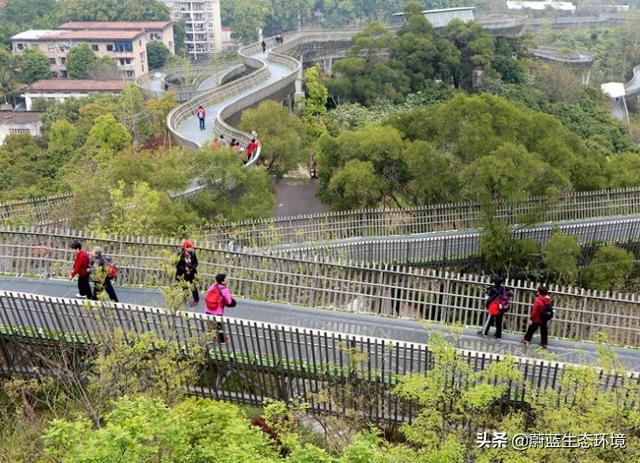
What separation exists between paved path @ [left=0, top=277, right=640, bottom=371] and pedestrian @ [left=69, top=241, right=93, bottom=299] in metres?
0.73

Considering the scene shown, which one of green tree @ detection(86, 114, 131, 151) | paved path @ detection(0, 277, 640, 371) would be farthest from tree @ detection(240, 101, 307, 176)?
green tree @ detection(86, 114, 131, 151)

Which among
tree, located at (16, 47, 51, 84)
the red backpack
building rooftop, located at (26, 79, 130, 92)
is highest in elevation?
tree, located at (16, 47, 51, 84)

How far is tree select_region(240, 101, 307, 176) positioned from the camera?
71.8 ft

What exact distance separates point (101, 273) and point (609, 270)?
41.8ft

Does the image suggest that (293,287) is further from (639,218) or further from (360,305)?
(639,218)

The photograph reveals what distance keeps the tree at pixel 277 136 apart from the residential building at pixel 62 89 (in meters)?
37.6

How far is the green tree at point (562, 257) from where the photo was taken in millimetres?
16297

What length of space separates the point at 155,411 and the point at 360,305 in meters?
5.41

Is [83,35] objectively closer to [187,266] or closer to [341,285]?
[187,266]

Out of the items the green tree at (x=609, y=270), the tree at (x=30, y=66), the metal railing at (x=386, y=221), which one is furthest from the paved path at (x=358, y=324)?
the tree at (x=30, y=66)

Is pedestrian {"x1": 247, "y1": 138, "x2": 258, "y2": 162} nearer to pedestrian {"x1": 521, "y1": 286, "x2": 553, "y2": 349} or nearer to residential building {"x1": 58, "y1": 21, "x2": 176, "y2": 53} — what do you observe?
pedestrian {"x1": 521, "y1": 286, "x2": 553, "y2": 349}

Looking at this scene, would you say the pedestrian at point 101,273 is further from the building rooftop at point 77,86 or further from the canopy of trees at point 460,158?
the building rooftop at point 77,86

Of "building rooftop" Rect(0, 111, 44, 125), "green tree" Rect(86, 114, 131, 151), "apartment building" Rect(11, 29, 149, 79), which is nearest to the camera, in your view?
"green tree" Rect(86, 114, 131, 151)

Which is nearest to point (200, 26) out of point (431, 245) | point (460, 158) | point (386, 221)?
point (460, 158)
